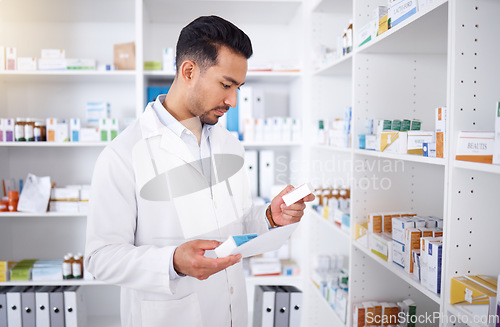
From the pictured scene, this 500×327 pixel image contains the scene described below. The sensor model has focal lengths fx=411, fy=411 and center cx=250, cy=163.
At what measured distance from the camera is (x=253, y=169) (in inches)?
123

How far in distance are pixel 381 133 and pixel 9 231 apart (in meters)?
2.89

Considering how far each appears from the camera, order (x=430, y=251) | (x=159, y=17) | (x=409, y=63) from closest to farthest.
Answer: (x=430, y=251) < (x=409, y=63) < (x=159, y=17)

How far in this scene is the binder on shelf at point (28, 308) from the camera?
2.76 m

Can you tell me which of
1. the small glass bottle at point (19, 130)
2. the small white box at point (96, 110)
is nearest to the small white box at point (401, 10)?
the small white box at point (96, 110)

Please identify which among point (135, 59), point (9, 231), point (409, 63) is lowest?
point (9, 231)

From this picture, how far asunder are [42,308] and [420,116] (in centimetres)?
266

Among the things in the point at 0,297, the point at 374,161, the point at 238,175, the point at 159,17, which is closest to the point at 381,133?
the point at 374,161

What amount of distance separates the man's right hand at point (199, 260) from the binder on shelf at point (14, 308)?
2.10 metres

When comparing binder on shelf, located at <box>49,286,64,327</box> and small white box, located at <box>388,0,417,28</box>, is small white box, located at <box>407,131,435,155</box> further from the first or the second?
binder on shelf, located at <box>49,286,64,327</box>

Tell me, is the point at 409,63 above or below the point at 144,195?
above

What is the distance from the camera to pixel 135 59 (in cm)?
289

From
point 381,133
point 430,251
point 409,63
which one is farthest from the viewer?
point 409,63

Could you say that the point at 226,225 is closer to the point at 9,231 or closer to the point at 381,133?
the point at 381,133

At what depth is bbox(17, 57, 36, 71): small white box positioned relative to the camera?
2764 millimetres
